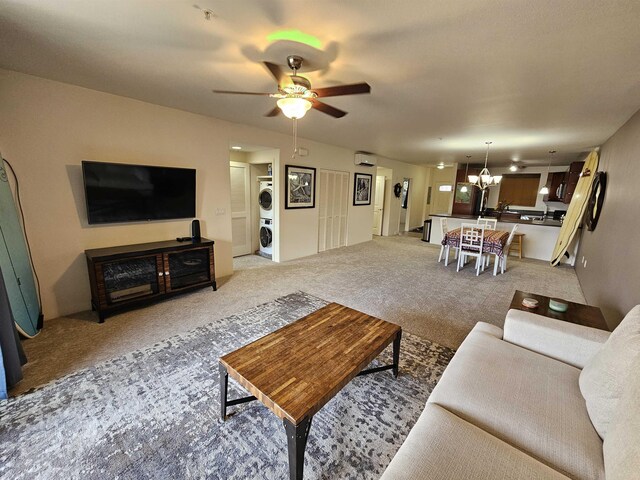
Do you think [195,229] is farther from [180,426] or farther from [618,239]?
[618,239]

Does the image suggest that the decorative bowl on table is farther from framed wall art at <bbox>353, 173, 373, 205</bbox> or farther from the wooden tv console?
framed wall art at <bbox>353, 173, 373, 205</bbox>

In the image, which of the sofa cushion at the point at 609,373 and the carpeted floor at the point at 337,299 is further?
the carpeted floor at the point at 337,299

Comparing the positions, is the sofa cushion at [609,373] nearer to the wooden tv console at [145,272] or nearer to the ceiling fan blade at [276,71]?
the ceiling fan blade at [276,71]

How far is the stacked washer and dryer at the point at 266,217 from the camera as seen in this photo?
5227 millimetres

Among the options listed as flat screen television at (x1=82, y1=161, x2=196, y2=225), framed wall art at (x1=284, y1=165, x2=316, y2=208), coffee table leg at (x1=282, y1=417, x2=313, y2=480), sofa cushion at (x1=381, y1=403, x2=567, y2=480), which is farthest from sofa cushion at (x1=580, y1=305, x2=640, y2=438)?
framed wall art at (x1=284, y1=165, x2=316, y2=208)

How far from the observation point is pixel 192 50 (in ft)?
6.51

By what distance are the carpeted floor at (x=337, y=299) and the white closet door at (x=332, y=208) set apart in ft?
1.84

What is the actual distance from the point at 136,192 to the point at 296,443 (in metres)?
3.22

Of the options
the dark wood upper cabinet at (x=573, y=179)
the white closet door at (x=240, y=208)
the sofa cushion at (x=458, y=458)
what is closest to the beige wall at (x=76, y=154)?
the white closet door at (x=240, y=208)

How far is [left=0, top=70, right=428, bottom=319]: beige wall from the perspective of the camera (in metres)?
2.56

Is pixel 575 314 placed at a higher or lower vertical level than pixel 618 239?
lower

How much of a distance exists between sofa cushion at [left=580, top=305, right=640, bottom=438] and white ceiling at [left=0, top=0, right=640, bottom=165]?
163 cm

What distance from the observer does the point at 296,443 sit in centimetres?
118

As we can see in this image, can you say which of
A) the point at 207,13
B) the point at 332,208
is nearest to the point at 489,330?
the point at 207,13
